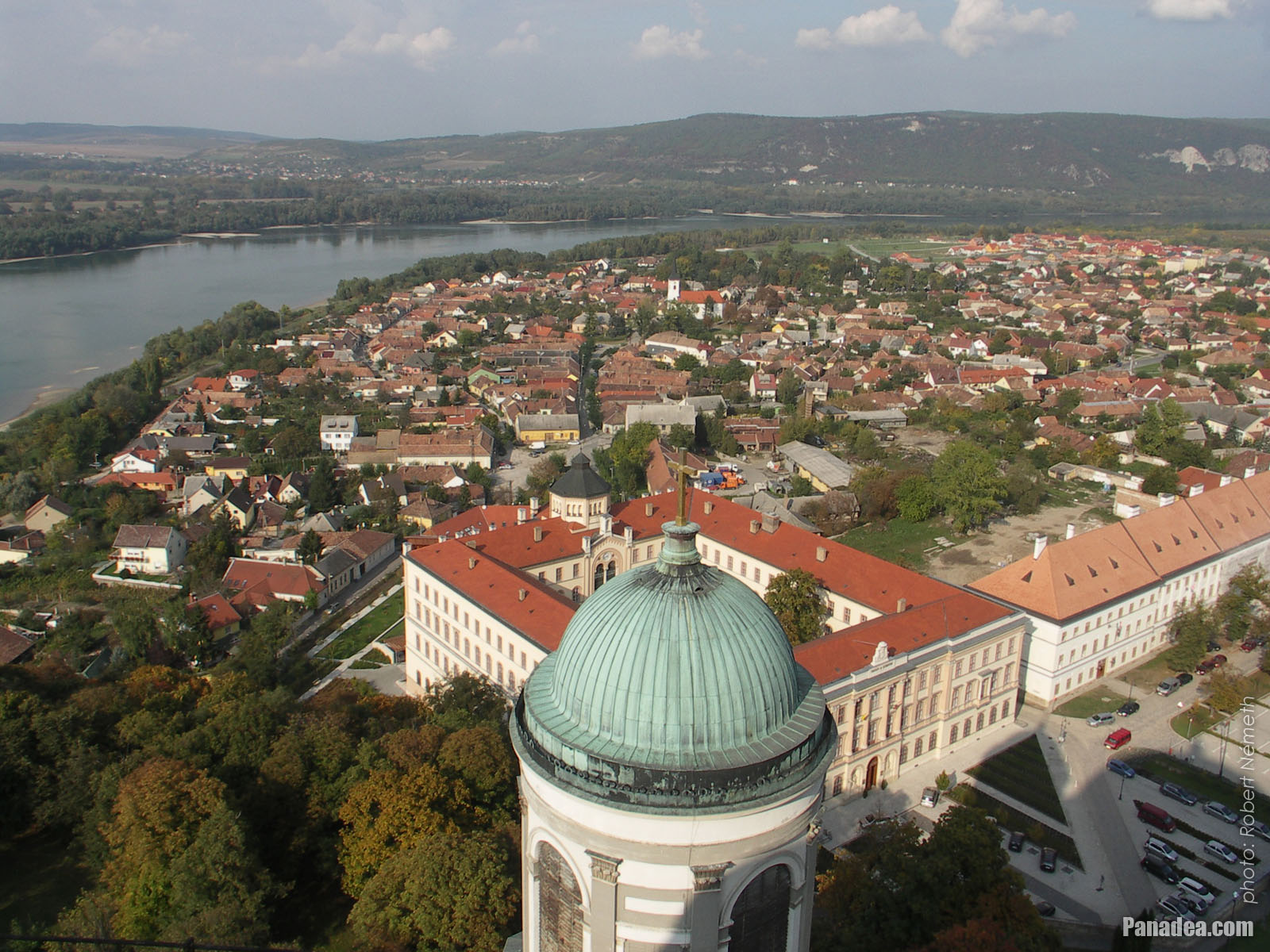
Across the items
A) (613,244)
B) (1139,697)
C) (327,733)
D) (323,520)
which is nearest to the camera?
(327,733)

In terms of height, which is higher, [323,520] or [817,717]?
[817,717]

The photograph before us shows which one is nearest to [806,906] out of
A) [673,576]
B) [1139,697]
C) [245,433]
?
[673,576]

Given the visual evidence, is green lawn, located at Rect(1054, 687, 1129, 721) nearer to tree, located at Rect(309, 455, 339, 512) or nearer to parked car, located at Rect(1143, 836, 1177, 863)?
parked car, located at Rect(1143, 836, 1177, 863)

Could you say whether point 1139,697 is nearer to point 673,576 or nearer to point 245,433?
point 673,576

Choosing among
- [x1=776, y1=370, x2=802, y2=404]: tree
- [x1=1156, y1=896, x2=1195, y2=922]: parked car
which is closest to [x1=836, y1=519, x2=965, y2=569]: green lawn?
[x1=1156, y1=896, x2=1195, y2=922]: parked car

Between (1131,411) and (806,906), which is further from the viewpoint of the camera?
(1131,411)

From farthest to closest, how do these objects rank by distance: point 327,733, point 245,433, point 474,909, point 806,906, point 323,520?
point 245,433, point 323,520, point 327,733, point 474,909, point 806,906
